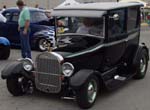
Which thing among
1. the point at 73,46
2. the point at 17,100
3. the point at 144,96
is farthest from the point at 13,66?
the point at 144,96

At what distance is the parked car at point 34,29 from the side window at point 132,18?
18.2 ft

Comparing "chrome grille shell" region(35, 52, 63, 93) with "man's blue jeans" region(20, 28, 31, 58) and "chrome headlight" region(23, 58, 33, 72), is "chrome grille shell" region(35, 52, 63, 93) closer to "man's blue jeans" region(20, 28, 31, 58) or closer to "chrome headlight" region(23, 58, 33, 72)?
"chrome headlight" region(23, 58, 33, 72)

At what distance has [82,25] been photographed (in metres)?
7.11

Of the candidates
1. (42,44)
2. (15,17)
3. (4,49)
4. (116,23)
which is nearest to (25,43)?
(4,49)

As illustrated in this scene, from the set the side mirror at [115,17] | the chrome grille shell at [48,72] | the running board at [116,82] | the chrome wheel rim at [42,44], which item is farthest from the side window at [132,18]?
the chrome wheel rim at [42,44]

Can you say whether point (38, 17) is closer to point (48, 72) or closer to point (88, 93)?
point (48, 72)

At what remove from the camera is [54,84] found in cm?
643

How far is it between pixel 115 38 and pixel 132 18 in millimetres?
1067

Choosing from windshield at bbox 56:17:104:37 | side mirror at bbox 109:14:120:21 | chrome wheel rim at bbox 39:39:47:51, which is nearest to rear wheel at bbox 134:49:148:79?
side mirror at bbox 109:14:120:21

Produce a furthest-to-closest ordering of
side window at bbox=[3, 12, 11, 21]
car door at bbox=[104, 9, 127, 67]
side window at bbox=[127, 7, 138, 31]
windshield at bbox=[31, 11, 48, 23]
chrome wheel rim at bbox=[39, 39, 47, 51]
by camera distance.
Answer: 1. side window at bbox=[3, 12, 11, 21]
2. windshield at bbox=[31, 11, 48, 23]
3. chrome wheel rim at bbox=[39, 39, 47, 51]
4. side window at bbox=[127, 7, 138, 31]
5. car door at bbox=[104, 9, 127, 67]

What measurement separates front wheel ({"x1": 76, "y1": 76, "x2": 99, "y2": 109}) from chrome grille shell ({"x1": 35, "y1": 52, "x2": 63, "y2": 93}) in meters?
0.48

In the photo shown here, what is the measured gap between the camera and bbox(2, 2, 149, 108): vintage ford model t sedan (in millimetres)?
6340

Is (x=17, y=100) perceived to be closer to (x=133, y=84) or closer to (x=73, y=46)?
(x=73, y=46)

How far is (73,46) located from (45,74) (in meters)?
0.82
